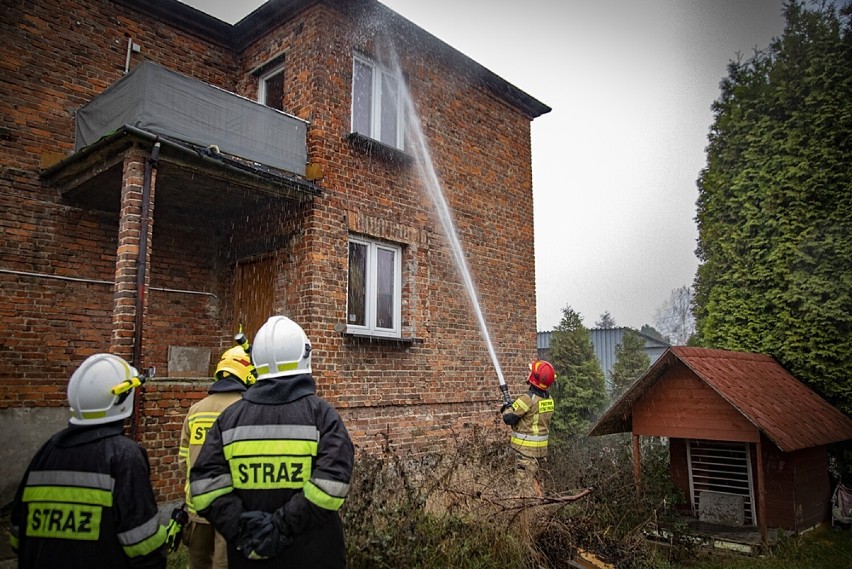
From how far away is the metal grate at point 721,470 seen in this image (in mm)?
7508

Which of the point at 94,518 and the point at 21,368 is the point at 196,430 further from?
the point at 21,368

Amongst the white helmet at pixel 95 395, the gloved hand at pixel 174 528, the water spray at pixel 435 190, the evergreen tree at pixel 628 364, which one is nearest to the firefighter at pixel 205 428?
the gloved hand at pixel 174 528

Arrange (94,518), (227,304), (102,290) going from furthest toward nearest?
(227,304), (102,290), (94,518)

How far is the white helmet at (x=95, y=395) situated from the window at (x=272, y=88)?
710 centimetres

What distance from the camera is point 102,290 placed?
Answer: 8422mm

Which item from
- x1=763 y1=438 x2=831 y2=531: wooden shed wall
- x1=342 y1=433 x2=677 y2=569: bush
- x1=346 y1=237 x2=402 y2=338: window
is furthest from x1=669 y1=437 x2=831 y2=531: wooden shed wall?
x1=346 y1=237 x2=402 y2=338: window

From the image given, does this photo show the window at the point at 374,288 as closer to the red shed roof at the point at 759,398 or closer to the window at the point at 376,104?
the window at the point at 376,104

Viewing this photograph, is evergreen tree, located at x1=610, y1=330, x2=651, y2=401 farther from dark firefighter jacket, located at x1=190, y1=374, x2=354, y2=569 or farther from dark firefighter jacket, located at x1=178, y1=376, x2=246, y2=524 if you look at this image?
dark firefighter jacket, located at x1=190, y1=374, x2=354, y2=569

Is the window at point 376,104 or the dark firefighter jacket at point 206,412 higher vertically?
the window at point 376,104

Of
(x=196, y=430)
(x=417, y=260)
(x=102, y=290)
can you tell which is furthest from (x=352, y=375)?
(x=196, y=430)

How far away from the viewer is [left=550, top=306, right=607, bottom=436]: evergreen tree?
50.8ft

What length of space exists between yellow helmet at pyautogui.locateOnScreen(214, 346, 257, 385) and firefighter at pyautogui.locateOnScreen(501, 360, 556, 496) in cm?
395

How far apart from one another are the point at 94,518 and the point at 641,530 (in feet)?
17.9

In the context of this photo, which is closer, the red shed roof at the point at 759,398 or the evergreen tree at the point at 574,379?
the red shed roof at the point at 759,398
